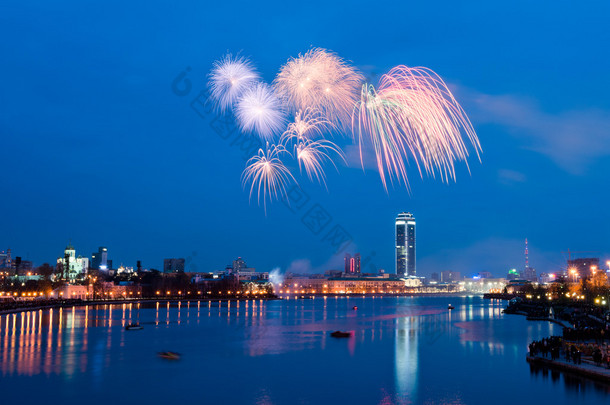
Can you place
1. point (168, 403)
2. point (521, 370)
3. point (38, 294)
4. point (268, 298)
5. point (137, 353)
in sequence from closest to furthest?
point (168, 403) < point (521, 370) < point (137, 353) < point (38, 294) < point (268, 298)

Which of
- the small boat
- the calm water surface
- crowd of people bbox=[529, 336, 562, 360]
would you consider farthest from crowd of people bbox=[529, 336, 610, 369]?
the small boat

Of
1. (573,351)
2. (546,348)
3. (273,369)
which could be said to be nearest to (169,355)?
(273,369)

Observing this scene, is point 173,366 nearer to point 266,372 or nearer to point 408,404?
point 266,372

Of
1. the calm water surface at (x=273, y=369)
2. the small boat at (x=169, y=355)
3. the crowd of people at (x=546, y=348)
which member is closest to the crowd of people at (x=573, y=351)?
the crowd of people at (x=546, y=348)

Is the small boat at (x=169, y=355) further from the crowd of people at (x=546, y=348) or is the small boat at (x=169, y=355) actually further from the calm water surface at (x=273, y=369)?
the crowd of people at (x=546, y=348)

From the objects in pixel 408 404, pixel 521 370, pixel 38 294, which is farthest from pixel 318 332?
pixel 38 294

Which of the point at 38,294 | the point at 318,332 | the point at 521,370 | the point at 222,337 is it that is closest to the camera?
the point at 521,370

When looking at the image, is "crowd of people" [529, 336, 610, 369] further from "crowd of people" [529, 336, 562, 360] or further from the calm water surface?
the calm water surface

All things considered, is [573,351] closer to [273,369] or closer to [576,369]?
[576,369]
